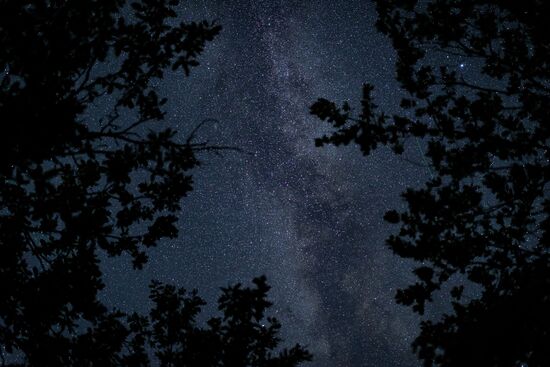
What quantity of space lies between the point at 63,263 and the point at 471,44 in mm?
5751

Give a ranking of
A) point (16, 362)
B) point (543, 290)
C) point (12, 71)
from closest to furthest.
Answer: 1. point (543, 290)
2. point (12, 71)
3. point (16, 362)

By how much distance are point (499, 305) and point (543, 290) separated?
35cm

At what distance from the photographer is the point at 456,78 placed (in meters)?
5.20

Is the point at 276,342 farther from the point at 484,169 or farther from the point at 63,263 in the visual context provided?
the point at 484,169

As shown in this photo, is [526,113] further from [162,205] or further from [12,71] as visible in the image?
[12,71]

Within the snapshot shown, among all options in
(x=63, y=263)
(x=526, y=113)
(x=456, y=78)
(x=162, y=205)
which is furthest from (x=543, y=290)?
(x=63, y=263)

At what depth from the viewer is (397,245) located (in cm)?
433

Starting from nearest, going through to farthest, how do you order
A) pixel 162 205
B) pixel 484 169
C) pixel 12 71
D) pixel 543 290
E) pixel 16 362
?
pixel 543 290, pixel 12 71, pixel 16 362, pixel 484 169, pixel 162 205

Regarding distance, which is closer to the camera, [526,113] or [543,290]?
[543,290]

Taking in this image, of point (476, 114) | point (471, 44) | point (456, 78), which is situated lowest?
point (476, 114)

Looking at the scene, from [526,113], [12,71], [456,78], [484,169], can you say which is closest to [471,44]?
[456,78]

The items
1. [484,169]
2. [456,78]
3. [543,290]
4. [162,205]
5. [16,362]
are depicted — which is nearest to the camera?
[543,290]

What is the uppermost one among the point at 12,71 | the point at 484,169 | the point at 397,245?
the point at 12,71

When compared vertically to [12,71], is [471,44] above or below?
above
